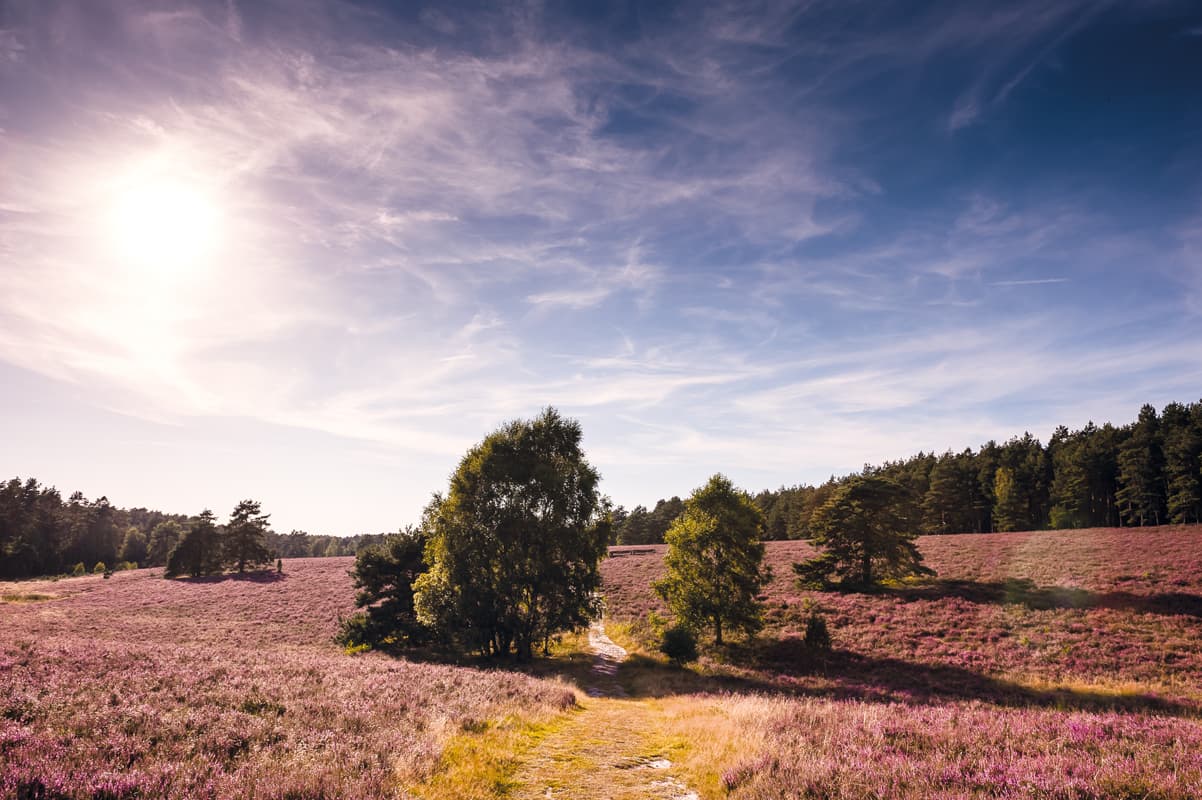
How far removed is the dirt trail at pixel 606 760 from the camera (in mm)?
8453

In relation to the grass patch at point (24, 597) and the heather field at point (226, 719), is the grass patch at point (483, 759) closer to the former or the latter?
the heather field at point (226, 719)

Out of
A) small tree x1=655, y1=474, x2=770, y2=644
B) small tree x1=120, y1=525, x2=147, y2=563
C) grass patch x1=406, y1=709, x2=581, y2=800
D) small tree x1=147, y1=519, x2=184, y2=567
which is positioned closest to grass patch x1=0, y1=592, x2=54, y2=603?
small tree x1=655, y1=474, x2=770, y2=644

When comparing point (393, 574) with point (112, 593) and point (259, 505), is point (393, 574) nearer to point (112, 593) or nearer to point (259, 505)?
point (112, 593)

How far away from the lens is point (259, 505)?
2960 inches

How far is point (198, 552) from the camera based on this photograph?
70312 mm

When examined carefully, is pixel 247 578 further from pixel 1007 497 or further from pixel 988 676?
pixel 1007 497

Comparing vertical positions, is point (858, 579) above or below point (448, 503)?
below

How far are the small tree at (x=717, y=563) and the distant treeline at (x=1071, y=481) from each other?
36.2 m

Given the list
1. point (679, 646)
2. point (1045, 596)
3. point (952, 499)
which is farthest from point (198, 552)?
point (952, 499)

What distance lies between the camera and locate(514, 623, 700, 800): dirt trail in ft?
27.7

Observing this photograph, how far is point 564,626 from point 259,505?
226 feet

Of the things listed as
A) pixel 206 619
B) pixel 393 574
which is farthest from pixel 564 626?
pixel 206 619

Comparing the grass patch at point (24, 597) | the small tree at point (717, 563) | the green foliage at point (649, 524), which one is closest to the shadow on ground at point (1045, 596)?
the small tree at point (717, 563)

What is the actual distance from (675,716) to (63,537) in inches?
5536
